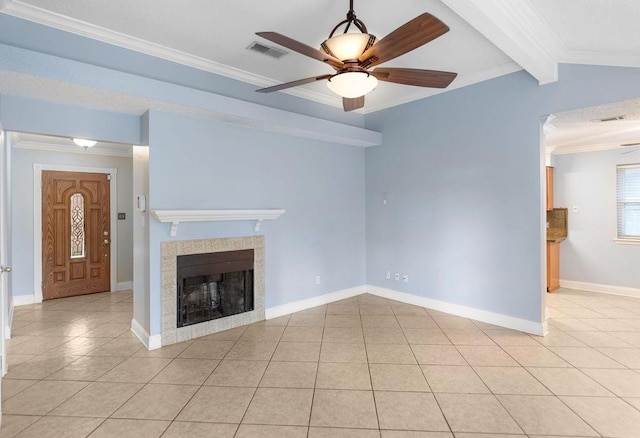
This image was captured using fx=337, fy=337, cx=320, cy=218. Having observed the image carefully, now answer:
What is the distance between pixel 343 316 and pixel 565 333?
8.24 feet

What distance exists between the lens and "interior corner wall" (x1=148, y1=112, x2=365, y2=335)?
11.5 ft

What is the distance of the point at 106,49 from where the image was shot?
3.00 metres

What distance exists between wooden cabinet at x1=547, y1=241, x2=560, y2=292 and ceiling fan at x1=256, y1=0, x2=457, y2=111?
4.46 meters

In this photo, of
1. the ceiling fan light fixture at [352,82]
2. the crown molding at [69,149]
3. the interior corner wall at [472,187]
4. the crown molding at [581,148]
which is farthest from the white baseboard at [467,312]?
the crown molding at [69,149]

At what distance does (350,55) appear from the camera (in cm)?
219

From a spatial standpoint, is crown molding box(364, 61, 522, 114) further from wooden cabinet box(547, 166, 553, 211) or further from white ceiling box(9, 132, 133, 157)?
white ceiling box(9, 132, 133, 157)

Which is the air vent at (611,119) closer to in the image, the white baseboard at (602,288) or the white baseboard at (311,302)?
the white baseboard at (602,288)

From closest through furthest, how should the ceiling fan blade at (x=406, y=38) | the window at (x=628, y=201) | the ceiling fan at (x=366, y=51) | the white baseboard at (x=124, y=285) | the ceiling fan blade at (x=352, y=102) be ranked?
the ceiling fan blade at (x=406, y=38), the ceiling fan at (x=366, y=51), the ceiling fan blade at (x=352, y=102), the window at (x=628, y=201), the white baseboard at (x=124, y=285)

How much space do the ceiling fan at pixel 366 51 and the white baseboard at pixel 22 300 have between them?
5.74 metres

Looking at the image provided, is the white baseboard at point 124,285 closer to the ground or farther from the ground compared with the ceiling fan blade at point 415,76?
closer to the ground

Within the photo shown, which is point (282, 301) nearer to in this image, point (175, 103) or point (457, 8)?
point (175, 103)

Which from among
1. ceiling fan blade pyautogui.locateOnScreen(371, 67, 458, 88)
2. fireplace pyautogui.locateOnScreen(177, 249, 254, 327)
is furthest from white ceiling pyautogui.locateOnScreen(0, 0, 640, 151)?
fireplace pyautogui.locateOnScreen(177, 249, 254, 327)

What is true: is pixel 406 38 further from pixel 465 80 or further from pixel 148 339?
pixel 148 339

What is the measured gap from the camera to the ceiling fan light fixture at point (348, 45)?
2074 mm
